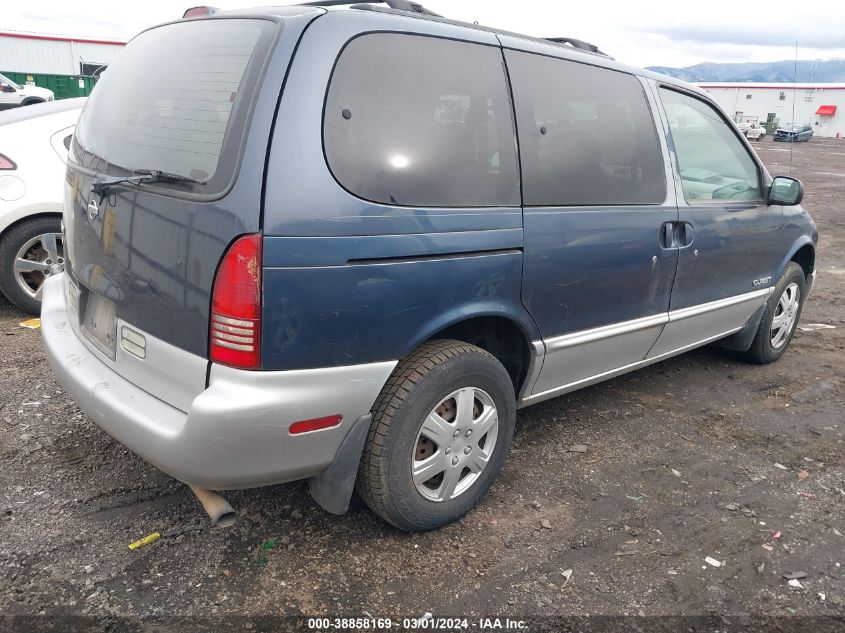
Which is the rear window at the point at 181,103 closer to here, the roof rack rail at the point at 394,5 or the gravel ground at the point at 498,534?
the roof rack rail at the point at 394,5

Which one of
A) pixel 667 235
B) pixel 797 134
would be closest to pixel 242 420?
pixel 667 235

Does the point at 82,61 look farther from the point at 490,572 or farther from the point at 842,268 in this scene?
the point at 490,572

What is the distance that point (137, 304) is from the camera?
92.2 inches

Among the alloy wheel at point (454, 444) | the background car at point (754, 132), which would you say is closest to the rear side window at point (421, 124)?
the alloy wheel at point (454, 444)

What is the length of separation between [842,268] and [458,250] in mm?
7673

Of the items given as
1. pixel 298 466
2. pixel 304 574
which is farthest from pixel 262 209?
pixel 304 574

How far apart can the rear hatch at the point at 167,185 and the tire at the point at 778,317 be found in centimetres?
378

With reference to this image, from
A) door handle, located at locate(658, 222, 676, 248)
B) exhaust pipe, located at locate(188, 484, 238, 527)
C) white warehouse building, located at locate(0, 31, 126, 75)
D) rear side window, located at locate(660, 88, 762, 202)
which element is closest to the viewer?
exhaust pipe, located at locate(188, 484, 238, 527)

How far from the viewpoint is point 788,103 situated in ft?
203

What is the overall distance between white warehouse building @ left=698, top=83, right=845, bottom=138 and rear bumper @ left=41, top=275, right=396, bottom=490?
6304 centimetres

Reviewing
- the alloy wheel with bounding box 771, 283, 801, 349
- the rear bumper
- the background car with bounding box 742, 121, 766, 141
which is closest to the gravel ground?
the rear bumper

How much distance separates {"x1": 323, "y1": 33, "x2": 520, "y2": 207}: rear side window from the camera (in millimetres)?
2243

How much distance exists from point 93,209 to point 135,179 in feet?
1.12

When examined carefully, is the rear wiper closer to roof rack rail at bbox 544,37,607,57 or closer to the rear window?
the rear window
